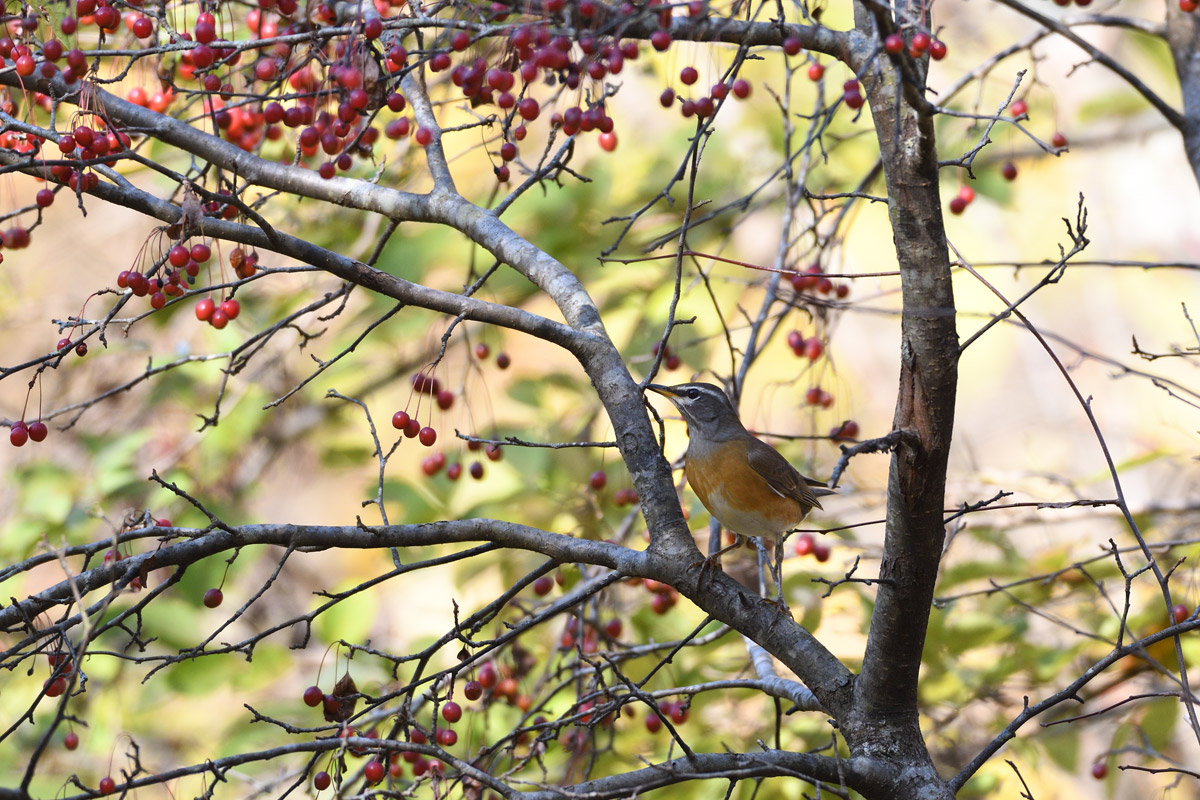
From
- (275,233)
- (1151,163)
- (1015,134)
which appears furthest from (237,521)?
(1151,163)

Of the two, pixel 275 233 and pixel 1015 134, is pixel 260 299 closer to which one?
pixel 275 233

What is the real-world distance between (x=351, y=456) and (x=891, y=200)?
3044 mm

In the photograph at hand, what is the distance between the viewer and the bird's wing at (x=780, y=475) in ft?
10.5

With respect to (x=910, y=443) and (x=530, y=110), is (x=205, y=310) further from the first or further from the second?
(x=910, y=443)

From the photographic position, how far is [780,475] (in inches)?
128

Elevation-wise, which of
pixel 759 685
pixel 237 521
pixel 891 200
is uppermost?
pixel 237 521

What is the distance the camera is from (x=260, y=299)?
4.74m

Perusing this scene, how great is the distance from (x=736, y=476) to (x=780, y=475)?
17cm

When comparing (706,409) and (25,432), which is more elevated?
(706,409)

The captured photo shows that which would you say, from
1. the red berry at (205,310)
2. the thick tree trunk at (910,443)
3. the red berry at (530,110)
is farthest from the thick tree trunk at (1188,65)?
the red berry at (205,310)

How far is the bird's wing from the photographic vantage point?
3.21 metres

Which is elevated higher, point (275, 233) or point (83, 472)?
point (83, 472)

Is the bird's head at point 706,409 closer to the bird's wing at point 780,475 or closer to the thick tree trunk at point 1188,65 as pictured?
the bird's wing at point 780,475

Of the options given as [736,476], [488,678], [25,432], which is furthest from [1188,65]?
[25,432]
